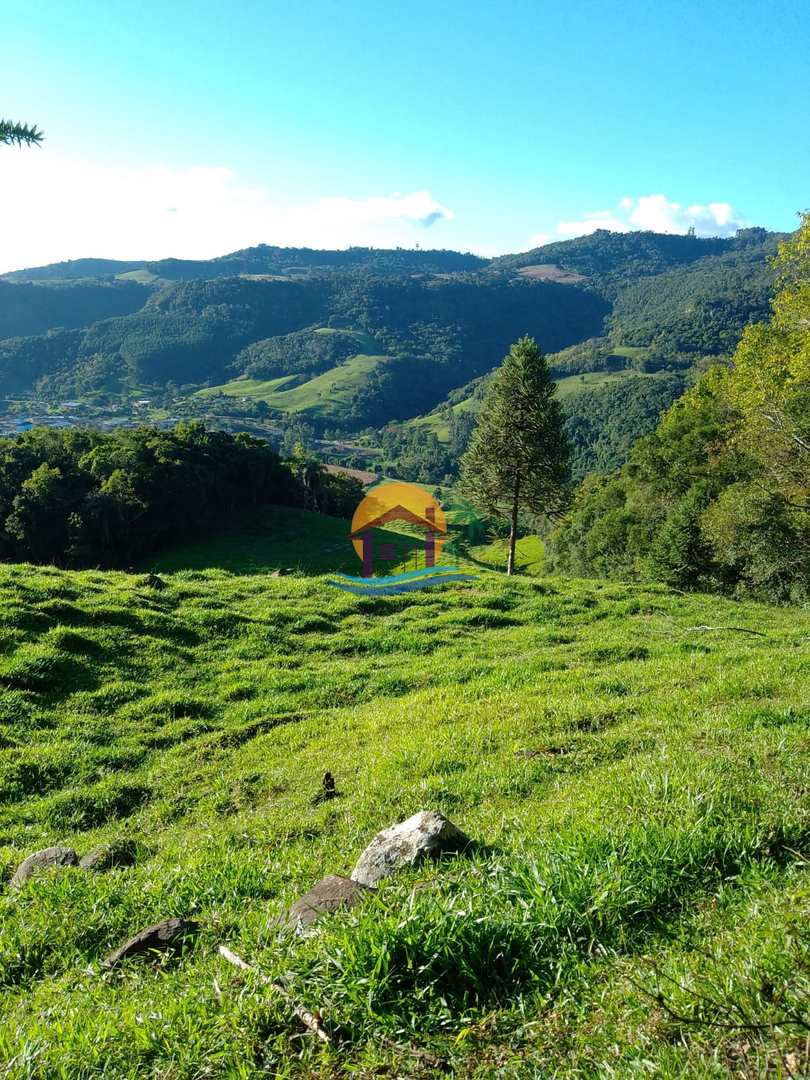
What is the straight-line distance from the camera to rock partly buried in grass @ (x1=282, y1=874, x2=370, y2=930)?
3800 mm

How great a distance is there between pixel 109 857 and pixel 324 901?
3.66m

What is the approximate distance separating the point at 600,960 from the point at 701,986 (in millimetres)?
565

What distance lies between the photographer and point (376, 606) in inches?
728

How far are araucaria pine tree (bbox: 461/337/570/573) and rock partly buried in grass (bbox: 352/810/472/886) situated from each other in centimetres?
3022

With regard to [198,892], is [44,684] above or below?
below

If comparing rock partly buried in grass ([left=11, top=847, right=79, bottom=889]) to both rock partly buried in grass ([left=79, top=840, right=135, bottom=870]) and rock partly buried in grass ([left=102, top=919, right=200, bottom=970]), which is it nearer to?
rock partly buried in grass ([left=79, top=840, right=135, bottom=870])

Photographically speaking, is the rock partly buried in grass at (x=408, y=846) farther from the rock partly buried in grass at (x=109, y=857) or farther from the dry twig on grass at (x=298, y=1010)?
the rock partly buried in grass at (x=109, y=857)

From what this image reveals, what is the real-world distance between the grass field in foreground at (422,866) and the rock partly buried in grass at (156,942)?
→ 0.49ft

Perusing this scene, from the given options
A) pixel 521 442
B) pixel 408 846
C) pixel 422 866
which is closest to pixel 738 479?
pixel 521 442

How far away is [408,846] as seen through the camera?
15.3 ft

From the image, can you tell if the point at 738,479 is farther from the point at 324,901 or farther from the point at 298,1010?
the point at 298,1010

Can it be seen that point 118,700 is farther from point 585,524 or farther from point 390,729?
point 585,524

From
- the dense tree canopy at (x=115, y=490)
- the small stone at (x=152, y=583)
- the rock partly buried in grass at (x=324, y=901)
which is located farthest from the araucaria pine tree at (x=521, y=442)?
the dense tree canopy at (x=115, y=490)

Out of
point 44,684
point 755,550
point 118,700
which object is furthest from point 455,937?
point 755,550
